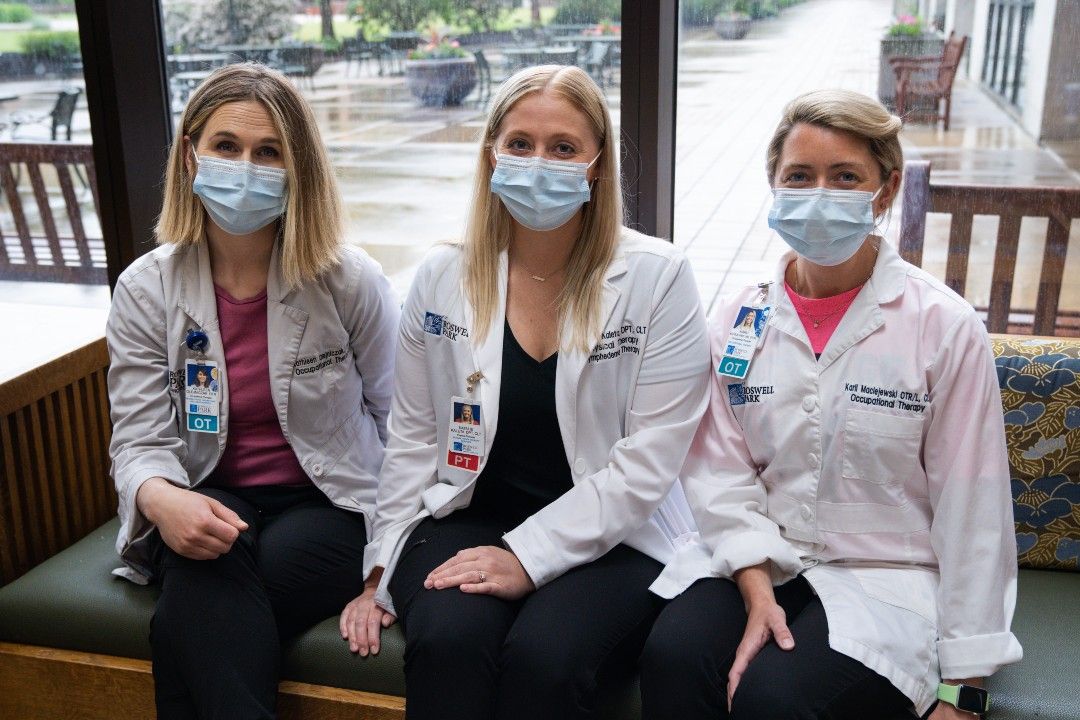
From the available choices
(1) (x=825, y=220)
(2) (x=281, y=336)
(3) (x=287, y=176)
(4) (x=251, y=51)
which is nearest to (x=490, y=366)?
(2) (x=281, y=336)

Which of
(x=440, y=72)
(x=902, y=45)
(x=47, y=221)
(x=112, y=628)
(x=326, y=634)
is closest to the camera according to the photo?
(x=326, y=634)

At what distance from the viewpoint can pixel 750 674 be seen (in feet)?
5.86

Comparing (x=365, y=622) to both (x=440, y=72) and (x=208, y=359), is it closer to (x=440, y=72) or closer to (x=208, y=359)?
(x=208, y=359)

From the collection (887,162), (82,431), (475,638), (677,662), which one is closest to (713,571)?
(677,662)

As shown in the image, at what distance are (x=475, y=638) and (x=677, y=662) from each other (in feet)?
1.15

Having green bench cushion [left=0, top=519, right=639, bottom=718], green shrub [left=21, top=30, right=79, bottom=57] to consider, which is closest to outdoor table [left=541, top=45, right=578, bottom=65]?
green shrub [left=21, top=30, right=79, bottom=57]

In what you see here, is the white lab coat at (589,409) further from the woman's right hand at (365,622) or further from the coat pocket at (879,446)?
the coat pocket at (879,446)

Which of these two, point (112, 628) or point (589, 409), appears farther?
point (112, 628)

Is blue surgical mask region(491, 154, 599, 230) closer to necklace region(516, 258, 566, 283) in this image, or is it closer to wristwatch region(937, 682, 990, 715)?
necklace region(516, 258, 566, 283)

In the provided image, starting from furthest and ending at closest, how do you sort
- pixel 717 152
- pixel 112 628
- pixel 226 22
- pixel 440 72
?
pixel 226 22 → pixel 440 72 → pixel 717 152 → pixel 112 628

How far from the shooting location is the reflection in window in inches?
109

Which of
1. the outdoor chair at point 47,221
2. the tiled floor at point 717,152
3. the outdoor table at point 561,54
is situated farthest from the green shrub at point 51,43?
the outdoor table at point 561,54

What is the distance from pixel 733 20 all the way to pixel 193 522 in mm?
1722

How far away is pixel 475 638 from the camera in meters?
1.88
